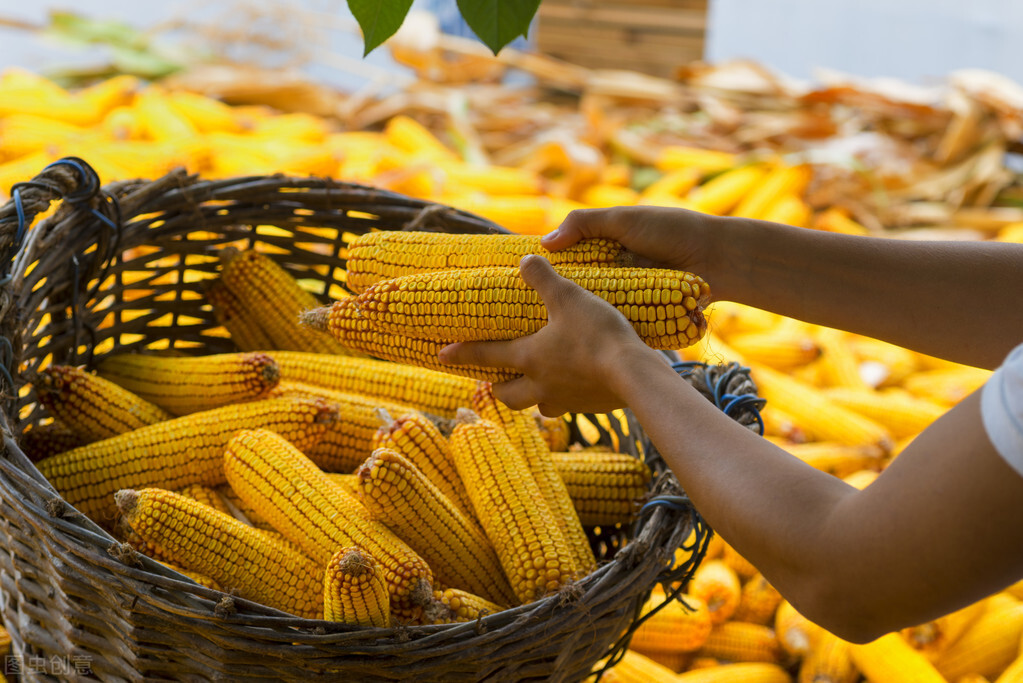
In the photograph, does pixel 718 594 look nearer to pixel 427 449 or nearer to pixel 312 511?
pixel 427 449

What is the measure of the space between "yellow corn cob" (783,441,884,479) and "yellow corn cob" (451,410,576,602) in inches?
48.4

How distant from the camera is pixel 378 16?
2.61 feet

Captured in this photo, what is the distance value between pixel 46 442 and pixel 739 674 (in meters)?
1.63

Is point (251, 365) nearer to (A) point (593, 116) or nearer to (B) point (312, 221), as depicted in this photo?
(B) point (312, 221)

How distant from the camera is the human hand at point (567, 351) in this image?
1042 mm

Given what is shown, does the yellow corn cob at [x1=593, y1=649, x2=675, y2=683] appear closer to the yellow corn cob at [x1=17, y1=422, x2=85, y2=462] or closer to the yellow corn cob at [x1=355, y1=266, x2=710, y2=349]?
the yellow corn cob at [x1=355, y1=266, x2=710, y2=349]

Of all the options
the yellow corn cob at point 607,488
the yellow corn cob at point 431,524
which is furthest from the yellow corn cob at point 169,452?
the yellow corn cob at point 607,488

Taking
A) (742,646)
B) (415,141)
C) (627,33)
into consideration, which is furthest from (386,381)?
(627,33)

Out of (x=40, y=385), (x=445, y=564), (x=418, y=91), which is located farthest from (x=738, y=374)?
(x=418, y=91)

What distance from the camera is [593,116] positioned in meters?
4.77

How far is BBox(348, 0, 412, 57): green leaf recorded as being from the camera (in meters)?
0.78

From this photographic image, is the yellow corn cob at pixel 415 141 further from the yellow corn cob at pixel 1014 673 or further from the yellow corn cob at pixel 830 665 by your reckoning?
the yellow corn cob at pixel 1014 673

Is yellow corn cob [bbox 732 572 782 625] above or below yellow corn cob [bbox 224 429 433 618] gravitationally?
below

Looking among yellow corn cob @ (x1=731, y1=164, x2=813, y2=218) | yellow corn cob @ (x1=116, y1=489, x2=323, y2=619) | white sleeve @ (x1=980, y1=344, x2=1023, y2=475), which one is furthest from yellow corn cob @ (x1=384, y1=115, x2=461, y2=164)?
white sleeve @ (x1=980, y1=344, x2=1023, y2=475)
